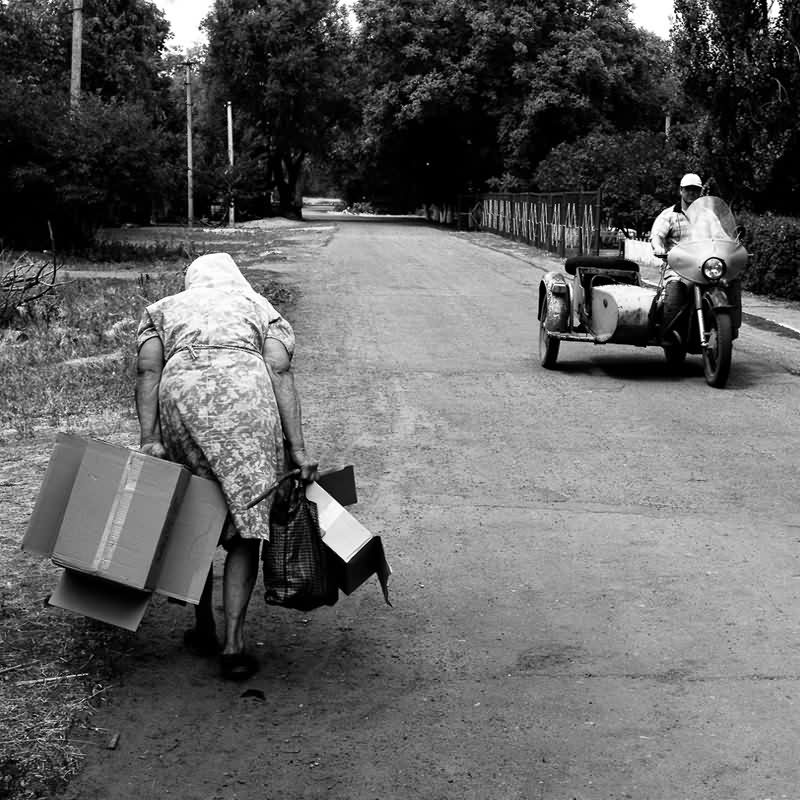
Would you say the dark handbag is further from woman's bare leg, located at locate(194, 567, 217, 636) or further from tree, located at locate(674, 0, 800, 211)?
tree, located at locate(674, 0, 800, 211)

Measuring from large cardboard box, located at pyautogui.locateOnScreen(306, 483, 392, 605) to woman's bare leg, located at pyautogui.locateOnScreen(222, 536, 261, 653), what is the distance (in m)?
0.26

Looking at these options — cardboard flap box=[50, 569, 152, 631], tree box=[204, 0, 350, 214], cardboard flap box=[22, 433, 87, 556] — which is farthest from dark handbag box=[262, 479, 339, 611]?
tree box=[204, 0, 350, 214]

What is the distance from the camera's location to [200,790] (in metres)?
4.10

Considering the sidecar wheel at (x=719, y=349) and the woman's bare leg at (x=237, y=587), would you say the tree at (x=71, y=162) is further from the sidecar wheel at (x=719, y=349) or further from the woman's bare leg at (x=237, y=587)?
the woman's bare leg at (x=237, y=587)

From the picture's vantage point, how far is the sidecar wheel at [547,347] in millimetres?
13086

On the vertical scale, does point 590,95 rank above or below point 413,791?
above

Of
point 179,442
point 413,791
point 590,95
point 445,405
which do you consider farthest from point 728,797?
point 590,95

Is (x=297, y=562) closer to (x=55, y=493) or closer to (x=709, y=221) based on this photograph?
(x=55, y=493)

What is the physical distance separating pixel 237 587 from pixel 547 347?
8472 millimetres

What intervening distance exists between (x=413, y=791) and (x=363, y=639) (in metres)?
1.47

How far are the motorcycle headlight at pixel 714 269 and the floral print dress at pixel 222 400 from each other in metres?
7.79

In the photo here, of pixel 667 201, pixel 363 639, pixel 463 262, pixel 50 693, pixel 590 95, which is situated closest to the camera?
pixel 50 693

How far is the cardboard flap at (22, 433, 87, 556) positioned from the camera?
4.77 m

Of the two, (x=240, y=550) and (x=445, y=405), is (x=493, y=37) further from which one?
(x=240, y=550)
